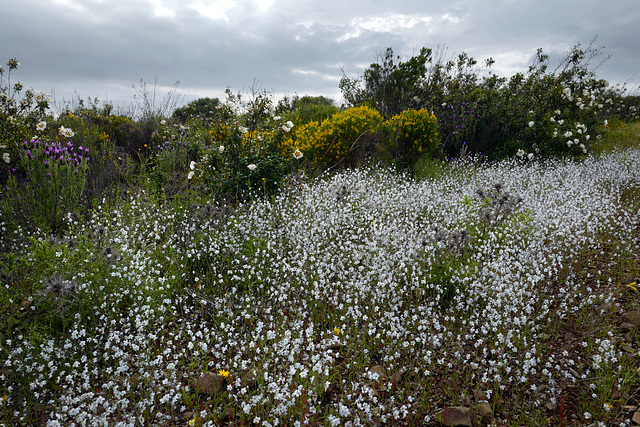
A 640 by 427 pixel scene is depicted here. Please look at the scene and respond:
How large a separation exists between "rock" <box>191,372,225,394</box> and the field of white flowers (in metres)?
0.01

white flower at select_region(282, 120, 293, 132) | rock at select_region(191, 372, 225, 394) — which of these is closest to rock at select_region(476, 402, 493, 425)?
rock at select_region(191, 372, 225, 394)

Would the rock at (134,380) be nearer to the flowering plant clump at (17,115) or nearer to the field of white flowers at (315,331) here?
the field of white flowers at (315,331)

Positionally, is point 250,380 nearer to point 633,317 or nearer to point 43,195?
point 633,317

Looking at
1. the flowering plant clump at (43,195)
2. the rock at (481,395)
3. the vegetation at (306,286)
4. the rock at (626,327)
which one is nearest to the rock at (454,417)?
the vegetation at (306,286)

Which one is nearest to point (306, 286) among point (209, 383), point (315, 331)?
point (315, 331)

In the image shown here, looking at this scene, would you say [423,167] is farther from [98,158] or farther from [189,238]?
[98,158]

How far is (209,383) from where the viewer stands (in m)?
3.01

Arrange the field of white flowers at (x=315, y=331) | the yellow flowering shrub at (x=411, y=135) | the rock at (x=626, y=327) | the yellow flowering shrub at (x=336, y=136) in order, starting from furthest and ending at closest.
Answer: the yellow flowering shrub at (x=411, y=135) < the yellow flowering shrub at (x=336, y=136) < the rock at (x=626, y=327) < the field of white flowers at (x=315, y=331)

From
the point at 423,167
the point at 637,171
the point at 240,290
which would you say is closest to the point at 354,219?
the point at 240,290

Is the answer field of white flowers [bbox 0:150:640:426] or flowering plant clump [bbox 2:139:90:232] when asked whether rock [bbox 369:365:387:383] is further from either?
flowering plant clump [bbox 2:139:90:232]

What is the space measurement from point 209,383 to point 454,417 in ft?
6.18

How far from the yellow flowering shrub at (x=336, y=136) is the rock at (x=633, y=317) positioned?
19.3 feet

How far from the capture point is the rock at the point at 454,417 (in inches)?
105

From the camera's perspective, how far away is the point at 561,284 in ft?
14.8
